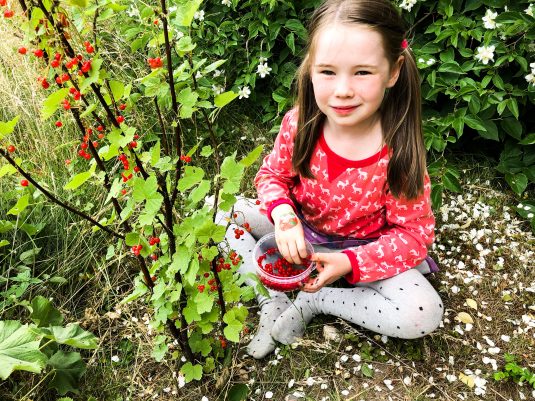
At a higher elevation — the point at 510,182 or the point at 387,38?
the point at 387,38

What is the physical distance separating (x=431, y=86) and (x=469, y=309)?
0.87 metres

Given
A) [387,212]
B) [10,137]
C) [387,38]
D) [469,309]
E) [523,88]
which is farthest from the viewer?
[10,137]

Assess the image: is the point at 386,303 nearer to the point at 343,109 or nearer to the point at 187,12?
the point at 343,109

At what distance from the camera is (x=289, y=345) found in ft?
5.79

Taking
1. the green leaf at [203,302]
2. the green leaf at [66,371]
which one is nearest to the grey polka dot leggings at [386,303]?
the green leaf at [203,302]

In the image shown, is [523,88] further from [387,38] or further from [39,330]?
[39,330]

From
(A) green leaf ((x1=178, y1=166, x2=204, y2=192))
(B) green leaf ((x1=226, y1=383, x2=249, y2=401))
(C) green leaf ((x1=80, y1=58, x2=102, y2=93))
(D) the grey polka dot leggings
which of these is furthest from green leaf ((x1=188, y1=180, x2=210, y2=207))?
(B) green leaf ((x1=226, y1=383, x2=249, y2=401))

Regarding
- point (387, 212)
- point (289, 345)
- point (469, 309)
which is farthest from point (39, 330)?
point (469, 309)

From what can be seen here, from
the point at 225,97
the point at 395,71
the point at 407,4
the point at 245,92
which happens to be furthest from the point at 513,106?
the point at 225,97

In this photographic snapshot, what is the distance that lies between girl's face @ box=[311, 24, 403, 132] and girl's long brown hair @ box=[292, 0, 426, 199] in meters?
0.03

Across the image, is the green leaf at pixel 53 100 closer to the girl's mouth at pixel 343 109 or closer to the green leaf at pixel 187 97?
the green leaf at pixel 187 97

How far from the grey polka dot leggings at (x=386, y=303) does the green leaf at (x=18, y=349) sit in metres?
0.64

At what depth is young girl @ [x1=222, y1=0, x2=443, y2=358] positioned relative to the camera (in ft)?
4.55

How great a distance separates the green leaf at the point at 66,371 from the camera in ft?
5.22
